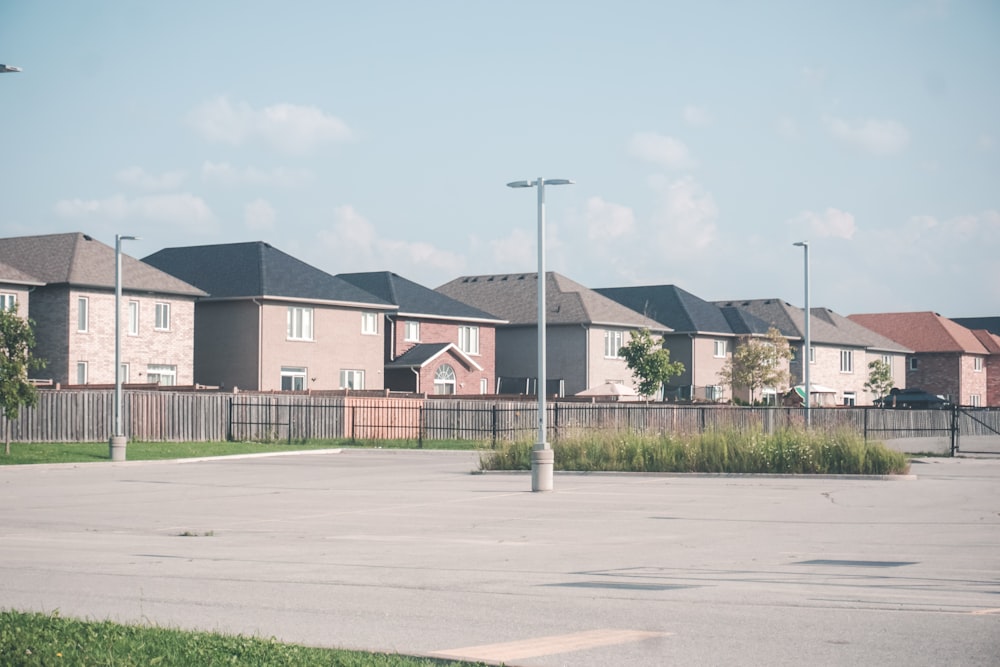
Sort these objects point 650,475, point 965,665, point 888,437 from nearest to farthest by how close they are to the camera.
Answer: point 965,665
point 650,475
point 888,437

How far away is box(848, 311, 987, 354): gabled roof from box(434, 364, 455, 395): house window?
1953 inches

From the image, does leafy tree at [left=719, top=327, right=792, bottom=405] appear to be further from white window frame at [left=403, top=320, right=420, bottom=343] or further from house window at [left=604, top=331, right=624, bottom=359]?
white window frame at [left=403, top=320, right=420, bottom=343]

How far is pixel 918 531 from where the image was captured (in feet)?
57.3

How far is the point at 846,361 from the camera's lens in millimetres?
92250

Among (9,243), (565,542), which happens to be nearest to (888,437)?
(565,542)

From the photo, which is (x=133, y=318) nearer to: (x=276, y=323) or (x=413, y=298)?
(x=276, y=323)

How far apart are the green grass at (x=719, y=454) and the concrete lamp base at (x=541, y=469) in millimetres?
6188

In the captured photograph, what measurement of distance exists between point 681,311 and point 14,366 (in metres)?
52.8

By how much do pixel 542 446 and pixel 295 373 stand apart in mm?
37033

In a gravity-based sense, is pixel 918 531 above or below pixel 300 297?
below

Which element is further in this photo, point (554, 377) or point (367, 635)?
point (554, 377)

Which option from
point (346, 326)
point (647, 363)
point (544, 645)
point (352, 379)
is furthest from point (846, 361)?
point (544, 645)

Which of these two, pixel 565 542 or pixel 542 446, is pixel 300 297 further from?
pixel 565 542

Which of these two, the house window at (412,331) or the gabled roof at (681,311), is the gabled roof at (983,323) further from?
the house window at (412,331)
